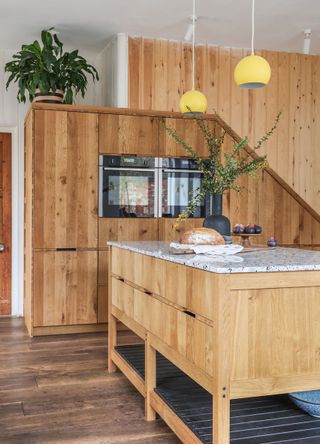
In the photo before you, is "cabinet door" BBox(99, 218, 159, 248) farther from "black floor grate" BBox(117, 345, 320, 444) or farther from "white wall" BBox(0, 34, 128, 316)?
"black floor grate" BBox(117, 345, 320, 444)

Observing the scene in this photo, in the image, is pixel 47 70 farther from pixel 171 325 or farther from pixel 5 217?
pixel 171 325

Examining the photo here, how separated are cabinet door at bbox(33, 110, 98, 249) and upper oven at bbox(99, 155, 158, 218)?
0.09 m

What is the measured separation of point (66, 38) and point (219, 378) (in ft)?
14.2

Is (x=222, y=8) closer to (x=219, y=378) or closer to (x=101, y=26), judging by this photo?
(x=101, y=26)

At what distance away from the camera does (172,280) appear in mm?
2502

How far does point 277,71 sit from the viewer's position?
5.77 meters

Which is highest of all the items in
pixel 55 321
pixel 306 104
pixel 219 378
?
pixel 306 104

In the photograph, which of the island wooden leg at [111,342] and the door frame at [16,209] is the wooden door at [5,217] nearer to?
the door frame at [16,209]

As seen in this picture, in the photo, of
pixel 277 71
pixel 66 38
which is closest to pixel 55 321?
pixel 66 38

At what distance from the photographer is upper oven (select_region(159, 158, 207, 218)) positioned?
16.8ft

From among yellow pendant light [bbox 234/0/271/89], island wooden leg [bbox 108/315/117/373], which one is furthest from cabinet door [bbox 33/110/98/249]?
yellow pendant light [bbox 234/0/271/89]

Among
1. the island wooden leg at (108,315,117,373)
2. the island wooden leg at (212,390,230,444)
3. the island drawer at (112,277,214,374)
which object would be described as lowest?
the island wooden leg at (108,315,117,373)

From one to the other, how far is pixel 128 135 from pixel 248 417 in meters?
3.22

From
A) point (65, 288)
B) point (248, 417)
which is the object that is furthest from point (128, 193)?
point (248, 417)
